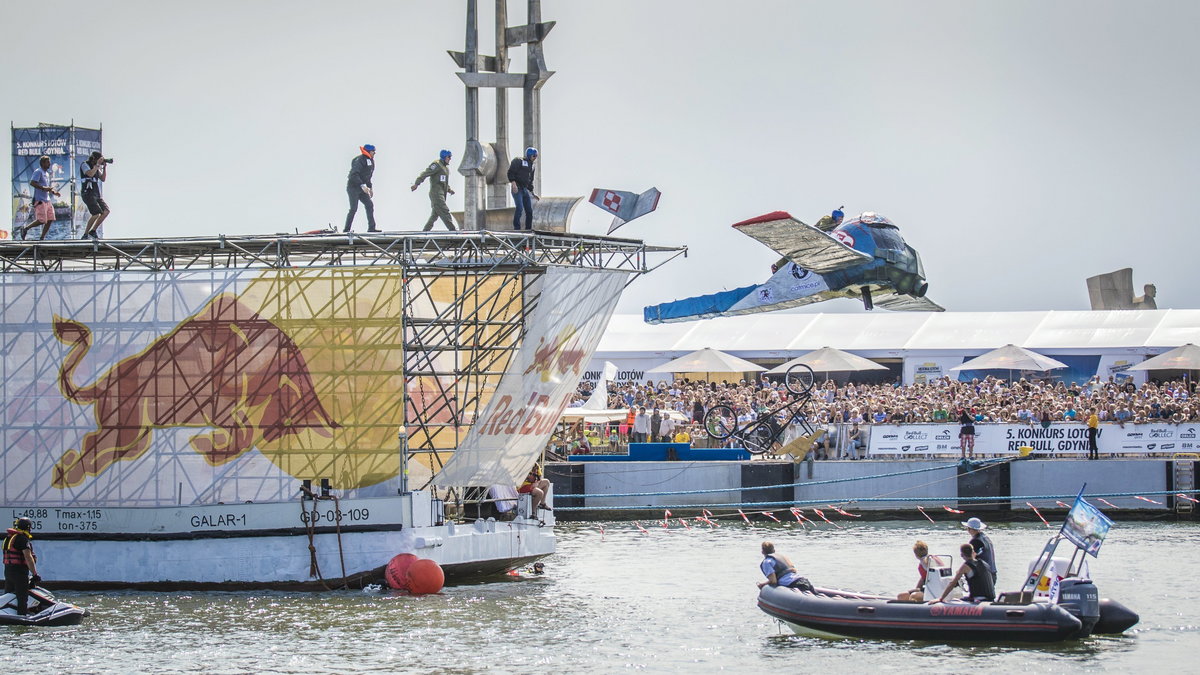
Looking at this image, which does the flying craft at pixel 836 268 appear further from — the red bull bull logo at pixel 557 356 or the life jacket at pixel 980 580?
the life jacket at pixel 980 580

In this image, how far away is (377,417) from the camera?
87.8 ft

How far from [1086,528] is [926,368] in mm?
34924

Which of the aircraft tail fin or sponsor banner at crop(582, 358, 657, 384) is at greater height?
the aircraft tail fin

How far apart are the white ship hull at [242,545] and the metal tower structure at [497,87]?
6925 mm

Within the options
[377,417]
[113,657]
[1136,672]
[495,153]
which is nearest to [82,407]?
[377,417]

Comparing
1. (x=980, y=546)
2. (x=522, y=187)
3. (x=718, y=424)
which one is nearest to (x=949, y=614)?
(x=980, y=546)

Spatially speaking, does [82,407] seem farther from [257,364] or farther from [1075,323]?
[1075,323]

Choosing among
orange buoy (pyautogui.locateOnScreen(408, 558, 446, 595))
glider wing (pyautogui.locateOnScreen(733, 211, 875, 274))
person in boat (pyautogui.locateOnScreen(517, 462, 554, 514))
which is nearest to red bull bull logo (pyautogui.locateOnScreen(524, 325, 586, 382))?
person in boat (pyautogui.locateOnScreen(517, 462, 554, 514))

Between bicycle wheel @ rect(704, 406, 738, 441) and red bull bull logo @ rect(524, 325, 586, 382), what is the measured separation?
12.4m

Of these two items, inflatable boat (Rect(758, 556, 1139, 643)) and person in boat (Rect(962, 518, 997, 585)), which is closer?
inflatable boat (Rect(758, 556, 1139, 643))

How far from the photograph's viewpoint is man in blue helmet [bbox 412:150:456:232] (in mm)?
28641

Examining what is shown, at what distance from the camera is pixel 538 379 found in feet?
92.9

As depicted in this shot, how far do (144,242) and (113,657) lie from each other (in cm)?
811

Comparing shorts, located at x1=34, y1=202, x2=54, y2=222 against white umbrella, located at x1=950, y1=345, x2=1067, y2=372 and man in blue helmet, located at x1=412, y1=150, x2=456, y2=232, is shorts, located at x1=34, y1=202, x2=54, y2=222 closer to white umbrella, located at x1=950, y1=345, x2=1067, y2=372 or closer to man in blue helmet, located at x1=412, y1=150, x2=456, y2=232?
man in blue helmet, located at x1=412, y1=150, x2=456, y2=232
